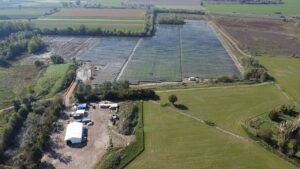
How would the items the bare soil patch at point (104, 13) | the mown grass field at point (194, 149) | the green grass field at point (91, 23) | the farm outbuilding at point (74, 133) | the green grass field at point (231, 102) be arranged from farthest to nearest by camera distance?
the bare soil patch at point (104, 13)
the green grass field at point (91, 23)
the green grass field at point (231, 102)
the farm outbuilding at point (74, 133)
the mown grass field at point (194, 149)

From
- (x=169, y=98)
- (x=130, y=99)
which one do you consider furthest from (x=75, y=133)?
(x=169, y=98)

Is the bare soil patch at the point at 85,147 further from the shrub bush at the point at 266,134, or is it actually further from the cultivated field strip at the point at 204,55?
the cultivated field strip at the point at 204,55

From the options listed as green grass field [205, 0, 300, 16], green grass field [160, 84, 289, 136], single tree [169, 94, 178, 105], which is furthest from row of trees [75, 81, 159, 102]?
green grass field [205, 0, 300, 16]

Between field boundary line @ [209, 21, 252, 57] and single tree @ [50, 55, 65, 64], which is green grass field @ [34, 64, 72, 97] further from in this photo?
field boundary line @ [209, 21, 252, 57]

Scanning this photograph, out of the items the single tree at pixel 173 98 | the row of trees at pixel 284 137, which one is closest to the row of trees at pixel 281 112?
the row of trees at pixel 284 137

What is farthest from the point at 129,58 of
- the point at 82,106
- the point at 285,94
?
the point at 285,94
